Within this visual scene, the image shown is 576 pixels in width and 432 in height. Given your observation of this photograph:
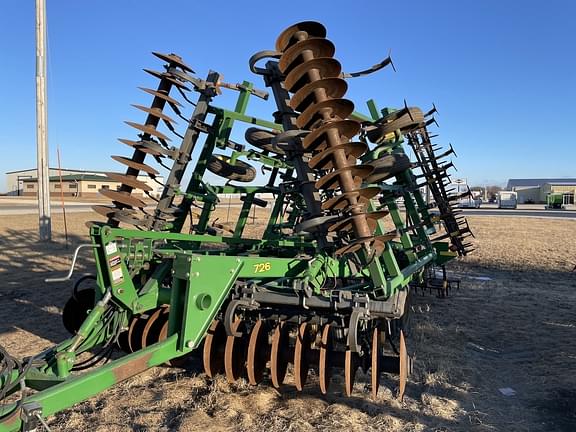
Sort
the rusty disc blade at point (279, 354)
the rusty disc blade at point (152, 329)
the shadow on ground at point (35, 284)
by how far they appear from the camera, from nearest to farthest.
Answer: the rusty disc blade at point (279, 354) → the rusty disc blade at point (152, 329) → the shadow on ground at point (35, 284)

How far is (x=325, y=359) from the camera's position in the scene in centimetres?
404

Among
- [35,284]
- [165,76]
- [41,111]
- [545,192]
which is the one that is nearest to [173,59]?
[165,76]

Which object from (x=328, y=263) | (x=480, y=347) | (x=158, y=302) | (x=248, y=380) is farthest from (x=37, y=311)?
(x=480, y=347)

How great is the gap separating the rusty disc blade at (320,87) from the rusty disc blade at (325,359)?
1.88 meters

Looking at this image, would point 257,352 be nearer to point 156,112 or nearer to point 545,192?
point 156,112

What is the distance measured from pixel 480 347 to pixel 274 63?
4075 millimetres

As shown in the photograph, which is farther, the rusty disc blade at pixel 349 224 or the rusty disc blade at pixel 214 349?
the rusty disc blade at pixel 214 349

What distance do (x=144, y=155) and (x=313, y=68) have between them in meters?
2.45

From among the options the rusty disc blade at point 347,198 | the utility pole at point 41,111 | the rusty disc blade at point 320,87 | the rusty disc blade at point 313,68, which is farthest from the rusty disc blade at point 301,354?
the utility pole at point 41,111

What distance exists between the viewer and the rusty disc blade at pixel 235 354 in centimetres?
434

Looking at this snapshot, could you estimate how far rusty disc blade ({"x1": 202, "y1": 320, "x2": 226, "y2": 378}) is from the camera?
14.6 feet

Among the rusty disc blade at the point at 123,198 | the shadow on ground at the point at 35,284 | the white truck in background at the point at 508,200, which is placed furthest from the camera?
the white truck in background at the point at 508,200

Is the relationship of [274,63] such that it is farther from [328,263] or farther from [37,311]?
[37,311]

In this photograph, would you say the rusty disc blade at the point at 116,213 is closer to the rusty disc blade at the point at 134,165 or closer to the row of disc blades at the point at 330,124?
the rusty disc blade at the point at 134,165
